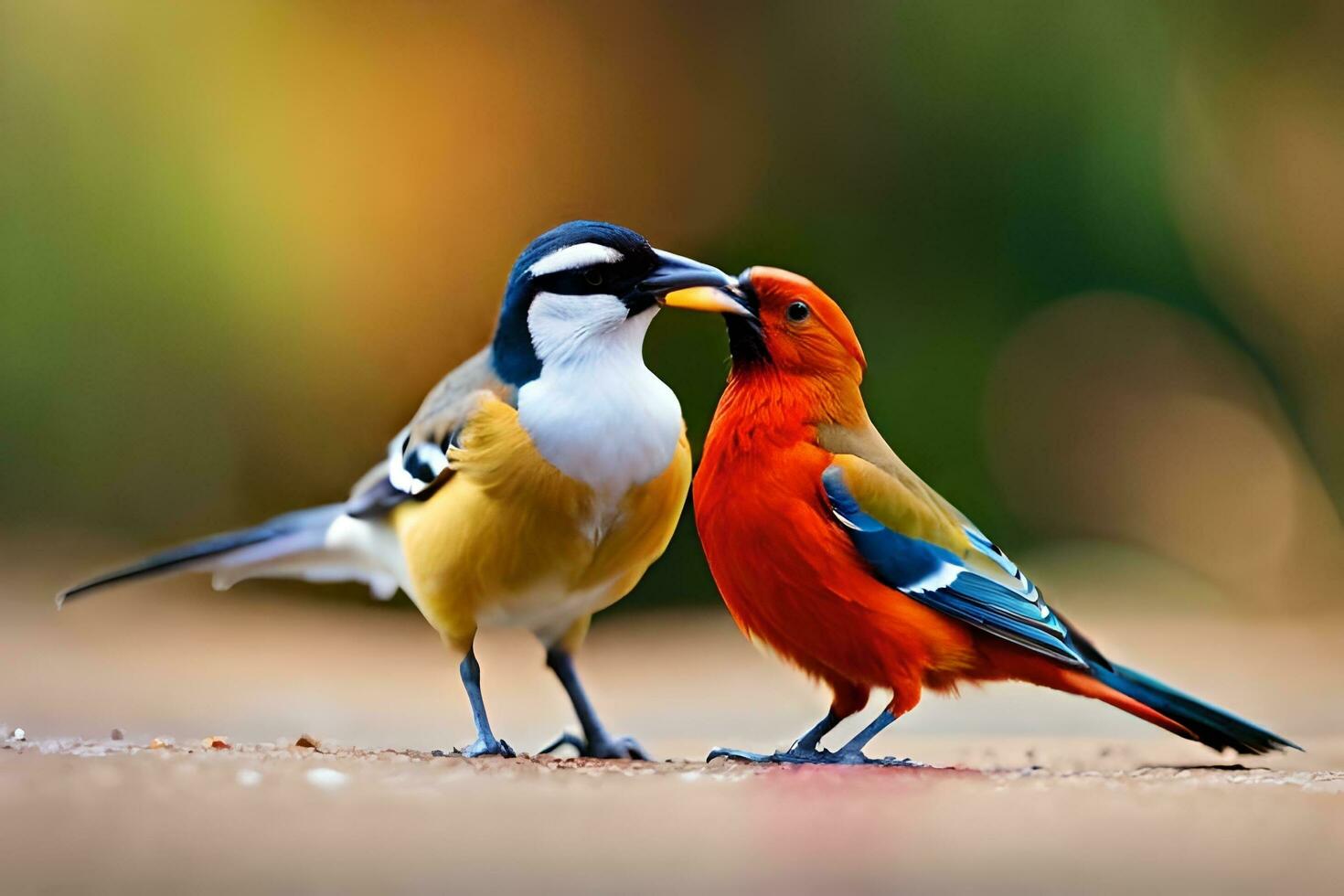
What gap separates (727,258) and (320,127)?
308 centimetres

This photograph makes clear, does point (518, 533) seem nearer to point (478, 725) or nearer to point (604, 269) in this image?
point (478, 725)

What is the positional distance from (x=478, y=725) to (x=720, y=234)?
6.92 metres

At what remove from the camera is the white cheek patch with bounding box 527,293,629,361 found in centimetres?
384

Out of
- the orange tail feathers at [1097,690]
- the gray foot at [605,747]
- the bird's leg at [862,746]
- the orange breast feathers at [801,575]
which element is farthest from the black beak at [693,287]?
the gray foot at [605,747]

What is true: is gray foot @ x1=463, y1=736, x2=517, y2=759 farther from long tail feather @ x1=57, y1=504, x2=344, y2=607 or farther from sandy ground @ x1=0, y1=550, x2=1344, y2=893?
long tail feather @ x1=57, y1=504, x2=344, y2=607

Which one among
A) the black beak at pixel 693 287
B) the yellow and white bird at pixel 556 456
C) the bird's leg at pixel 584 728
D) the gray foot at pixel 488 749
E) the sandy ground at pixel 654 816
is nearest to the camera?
the sandy ground at pixel 654 816

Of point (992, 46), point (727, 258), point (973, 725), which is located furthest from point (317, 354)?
point (973, 725)

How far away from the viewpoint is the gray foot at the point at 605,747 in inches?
176

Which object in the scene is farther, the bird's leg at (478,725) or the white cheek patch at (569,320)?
the bird's leg at (478,725)

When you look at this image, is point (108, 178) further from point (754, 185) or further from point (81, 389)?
point (754, 185)

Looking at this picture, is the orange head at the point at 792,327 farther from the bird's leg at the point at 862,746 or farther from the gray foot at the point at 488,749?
the gray foot at the point at 488,749

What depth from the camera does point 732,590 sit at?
372 centimetres

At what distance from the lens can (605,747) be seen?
4.48m

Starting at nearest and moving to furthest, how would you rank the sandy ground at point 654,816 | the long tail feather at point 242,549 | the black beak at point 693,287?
the sandy ground at point 654,816 → the black beak at point 693,287 → the long tail feather at point 242,549
